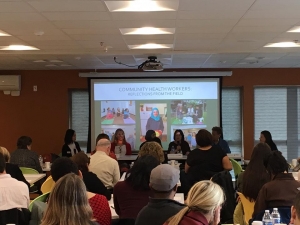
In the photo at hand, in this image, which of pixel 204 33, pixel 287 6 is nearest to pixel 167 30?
pixel 204 33

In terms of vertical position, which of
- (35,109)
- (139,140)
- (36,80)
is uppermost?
(36,80)

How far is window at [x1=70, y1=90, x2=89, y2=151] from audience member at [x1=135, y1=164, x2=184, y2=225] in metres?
8.35

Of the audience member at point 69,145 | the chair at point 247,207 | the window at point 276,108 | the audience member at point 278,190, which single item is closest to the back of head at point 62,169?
the audience member at point 278,190

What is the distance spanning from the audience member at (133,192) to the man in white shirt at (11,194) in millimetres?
A: 880

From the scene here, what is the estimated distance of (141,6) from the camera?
4.68 m

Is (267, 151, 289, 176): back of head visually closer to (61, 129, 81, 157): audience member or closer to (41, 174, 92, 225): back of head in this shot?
(41, 174, 92, 225): back of head

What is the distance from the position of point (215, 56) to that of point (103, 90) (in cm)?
310

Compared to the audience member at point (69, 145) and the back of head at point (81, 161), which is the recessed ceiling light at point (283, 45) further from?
the audience member at point (69, 145)

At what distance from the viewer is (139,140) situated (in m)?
10.7

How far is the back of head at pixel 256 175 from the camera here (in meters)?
4.40

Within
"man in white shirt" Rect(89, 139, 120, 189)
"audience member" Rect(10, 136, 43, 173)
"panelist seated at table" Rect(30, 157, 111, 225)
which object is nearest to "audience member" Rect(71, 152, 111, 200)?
"panelist seated at table" Rect(30, 157, 111, 225)

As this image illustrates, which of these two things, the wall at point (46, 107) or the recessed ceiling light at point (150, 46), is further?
the wall at point (46, 107)

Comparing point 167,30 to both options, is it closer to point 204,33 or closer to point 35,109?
point 204,33

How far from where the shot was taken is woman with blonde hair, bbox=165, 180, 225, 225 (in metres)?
2.24
